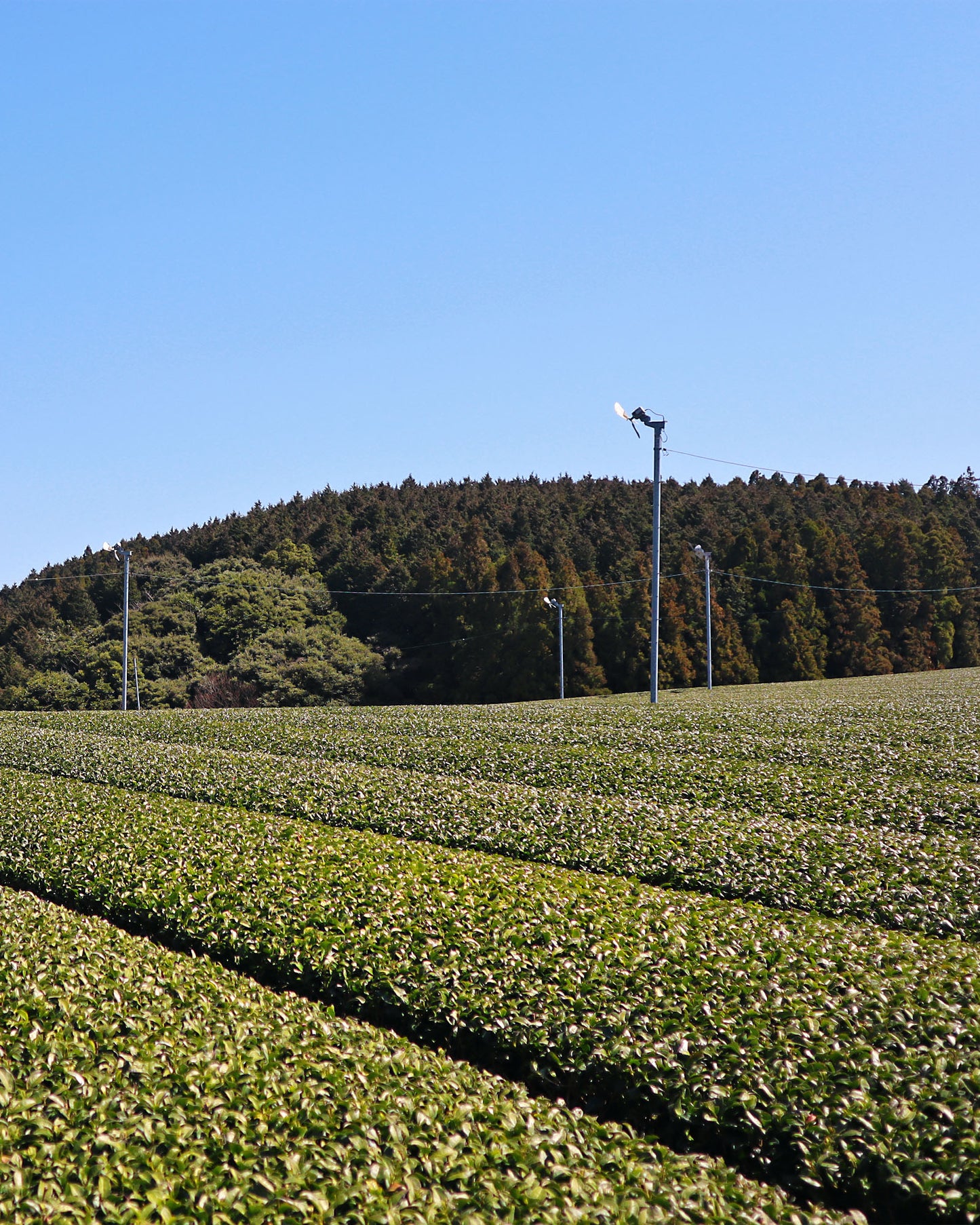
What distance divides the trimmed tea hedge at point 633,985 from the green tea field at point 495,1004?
0.03m

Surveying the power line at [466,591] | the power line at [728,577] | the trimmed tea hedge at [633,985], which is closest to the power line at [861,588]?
the power line at [728,577]

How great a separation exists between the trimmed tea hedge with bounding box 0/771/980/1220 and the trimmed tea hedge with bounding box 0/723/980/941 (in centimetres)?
98

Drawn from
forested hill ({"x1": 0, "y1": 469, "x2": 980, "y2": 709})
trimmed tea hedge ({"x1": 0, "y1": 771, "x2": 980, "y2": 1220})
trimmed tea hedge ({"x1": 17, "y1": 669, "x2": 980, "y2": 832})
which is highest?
forested hill ({"x1": 0, "y1": 469, "x2": 980, "y2": 709})

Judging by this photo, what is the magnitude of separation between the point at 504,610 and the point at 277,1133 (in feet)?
168

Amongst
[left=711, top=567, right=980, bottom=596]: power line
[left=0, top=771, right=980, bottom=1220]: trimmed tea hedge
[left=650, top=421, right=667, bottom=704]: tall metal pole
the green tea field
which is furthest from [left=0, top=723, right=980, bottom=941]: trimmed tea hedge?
[left=711, top=567, right=980, bottom=596]: power line

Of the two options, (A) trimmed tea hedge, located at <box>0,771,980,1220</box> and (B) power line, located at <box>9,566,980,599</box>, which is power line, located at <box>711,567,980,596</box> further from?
(A) trimmed tea hedge, located at <box>0,771,980,1220</box>

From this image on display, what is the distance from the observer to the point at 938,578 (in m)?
58.6

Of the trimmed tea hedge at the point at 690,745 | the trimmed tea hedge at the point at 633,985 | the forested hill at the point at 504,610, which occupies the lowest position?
the trimmed tea hedge at the point at 633,985

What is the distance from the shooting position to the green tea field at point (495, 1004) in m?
4.52

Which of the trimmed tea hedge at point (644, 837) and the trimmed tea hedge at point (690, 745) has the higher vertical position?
the trimmed tea hedge at point (690, 745)

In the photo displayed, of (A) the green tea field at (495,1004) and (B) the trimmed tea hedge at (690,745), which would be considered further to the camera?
(B) the trimmed tea hedge at (690,745)

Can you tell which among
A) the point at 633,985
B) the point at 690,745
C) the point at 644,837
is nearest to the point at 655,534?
the point at 690,745

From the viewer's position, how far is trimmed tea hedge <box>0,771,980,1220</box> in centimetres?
526

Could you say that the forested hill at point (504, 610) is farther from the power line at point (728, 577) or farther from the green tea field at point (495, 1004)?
the green tea field at point (495, 1004)
